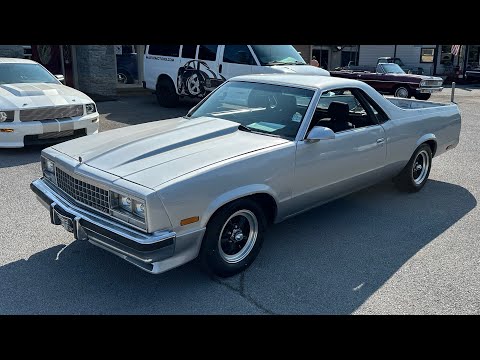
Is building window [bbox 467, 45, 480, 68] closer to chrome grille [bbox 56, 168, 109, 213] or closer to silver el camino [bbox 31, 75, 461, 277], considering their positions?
silver el camino [bbox 31, 75, 461, 277]

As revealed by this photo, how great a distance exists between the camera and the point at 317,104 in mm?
4246

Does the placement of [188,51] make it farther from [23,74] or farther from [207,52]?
[23,74]

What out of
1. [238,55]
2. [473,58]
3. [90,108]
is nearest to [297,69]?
[238,55]

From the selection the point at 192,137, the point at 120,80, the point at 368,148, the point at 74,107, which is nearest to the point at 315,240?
the point at 368,148

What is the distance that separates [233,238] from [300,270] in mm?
655

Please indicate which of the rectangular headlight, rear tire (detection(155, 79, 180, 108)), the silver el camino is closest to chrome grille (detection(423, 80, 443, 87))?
rear tire (detection(155, 79, 180, 108))

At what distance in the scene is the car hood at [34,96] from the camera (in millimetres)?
6914

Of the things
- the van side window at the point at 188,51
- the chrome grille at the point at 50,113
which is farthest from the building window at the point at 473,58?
the chrome grille at the point at 50,113

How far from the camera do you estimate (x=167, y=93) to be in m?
12.9

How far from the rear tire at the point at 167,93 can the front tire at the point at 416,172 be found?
27.3 ft
